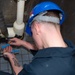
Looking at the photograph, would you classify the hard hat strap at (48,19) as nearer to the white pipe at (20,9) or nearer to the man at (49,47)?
the man at (49,47)

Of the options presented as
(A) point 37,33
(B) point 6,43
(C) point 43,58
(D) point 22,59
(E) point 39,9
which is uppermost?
(E) point 39,9

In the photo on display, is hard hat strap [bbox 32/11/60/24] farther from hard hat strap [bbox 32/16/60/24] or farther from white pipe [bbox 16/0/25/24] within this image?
white pipe [bbox 16/0/25/24]

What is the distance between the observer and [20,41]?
176cm

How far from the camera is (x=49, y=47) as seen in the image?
1146 millimetres

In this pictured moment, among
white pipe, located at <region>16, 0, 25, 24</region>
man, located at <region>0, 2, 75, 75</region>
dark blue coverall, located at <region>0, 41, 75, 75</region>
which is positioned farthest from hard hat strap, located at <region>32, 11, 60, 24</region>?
white pipe, located at <region>16, 0, 25, 24</region>

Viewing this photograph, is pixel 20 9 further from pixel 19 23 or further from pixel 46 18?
pixel 46 18

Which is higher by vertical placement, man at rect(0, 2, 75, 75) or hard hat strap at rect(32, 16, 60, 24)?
hard hat strap at rect(32, 16, 60, 24)

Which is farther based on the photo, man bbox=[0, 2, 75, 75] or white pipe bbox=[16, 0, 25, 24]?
white pipe bbox=[16, 0, 25, 24]

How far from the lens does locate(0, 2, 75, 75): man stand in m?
1.08

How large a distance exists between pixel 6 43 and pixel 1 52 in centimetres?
16

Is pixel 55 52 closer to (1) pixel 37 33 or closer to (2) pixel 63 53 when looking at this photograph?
(2) pixel 63 53

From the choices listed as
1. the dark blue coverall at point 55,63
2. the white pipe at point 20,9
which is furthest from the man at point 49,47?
the white pipe at point 20,9

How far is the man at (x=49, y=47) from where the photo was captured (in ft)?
3.54

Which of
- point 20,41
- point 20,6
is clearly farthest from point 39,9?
point 20,41
